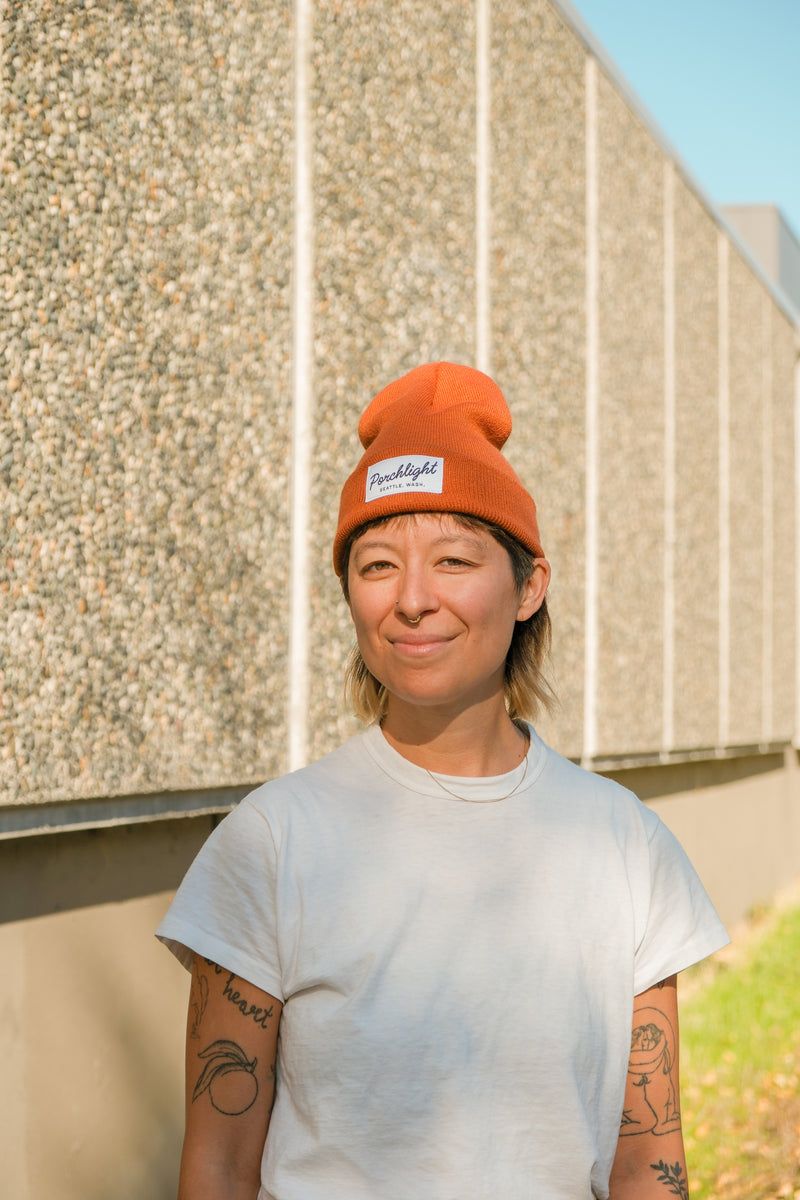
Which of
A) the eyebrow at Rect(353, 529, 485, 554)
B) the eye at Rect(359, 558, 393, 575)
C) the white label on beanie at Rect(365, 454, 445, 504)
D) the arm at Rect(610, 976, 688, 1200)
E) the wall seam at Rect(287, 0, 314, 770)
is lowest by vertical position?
the arm at Rect(610, 976, 688, 1200)

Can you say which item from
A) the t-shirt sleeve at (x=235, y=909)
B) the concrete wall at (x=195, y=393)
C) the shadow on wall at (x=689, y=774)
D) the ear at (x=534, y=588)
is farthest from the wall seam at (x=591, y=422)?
the t-shirt sleeve at (x=235, y=909)

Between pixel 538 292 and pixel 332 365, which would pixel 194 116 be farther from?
pixel 538 292

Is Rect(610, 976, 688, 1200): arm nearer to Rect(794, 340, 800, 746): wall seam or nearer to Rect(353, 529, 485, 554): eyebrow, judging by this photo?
Rect(353, 529, 485, 554): eyebrow

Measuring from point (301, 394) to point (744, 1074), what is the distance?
12.5 ft

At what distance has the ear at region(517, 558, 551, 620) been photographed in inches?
76.2

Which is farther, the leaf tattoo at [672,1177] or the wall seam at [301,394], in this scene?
the wall seam at [301,394]

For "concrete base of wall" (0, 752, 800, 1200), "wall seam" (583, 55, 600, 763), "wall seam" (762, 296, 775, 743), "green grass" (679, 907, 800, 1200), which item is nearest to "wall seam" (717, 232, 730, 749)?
"wall seam" (762, 296, 775, 743)

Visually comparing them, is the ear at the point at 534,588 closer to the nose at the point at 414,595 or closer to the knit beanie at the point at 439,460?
the knit beanie at the point at 439,460

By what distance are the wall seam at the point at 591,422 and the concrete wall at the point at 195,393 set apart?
1.6 inches

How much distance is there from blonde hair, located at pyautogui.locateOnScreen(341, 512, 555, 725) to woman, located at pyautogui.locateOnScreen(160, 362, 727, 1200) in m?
0.05

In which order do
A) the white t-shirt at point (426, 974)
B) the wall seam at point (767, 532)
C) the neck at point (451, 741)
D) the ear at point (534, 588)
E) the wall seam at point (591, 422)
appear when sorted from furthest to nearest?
the wall seam at point (767, 532), the wall seam at point (591, 422), the ear at point (534, 588), the neck at point (451, 741), the white t-shirt at point (426, 974)

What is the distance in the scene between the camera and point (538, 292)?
197 inches

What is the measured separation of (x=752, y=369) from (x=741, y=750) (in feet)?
8.66

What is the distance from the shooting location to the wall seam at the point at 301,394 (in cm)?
342
